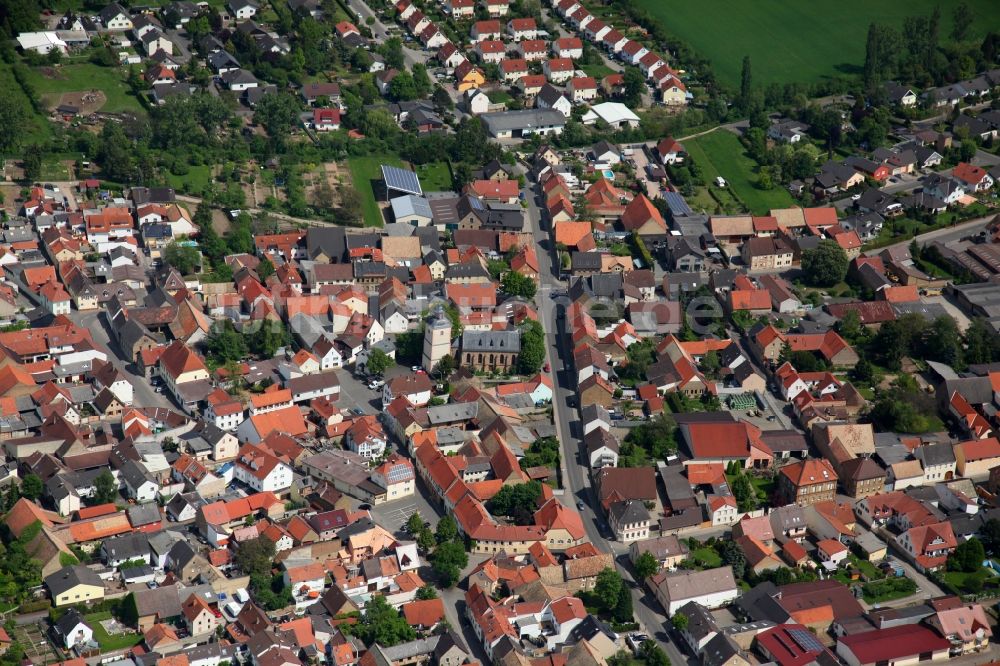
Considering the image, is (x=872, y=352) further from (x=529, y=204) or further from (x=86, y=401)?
(x=86, y=401)

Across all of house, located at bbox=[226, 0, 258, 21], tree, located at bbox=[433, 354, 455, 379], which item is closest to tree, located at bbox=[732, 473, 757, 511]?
tree, located at bbox=[433, 354, 455, 379]

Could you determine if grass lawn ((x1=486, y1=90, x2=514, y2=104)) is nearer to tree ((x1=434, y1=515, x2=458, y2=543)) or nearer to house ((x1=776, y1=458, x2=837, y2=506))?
house ((x1=776, y1=458, x2=837, y2=506))

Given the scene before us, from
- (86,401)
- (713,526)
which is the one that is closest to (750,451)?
(713,526)

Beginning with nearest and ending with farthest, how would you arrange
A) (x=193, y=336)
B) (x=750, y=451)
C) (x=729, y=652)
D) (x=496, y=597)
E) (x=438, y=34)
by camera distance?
(x=729, y=652) < (x=496, y=597) < (x=750, y=451) < (x=193, y=336) < (x=438, y=34)

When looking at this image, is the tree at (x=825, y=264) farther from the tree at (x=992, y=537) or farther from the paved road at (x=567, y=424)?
the tree at (x=992, y=537)

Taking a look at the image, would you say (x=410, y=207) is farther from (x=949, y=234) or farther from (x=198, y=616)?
(x=198, y=616)

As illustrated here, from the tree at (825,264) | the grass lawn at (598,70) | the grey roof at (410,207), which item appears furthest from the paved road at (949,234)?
the grass lawn at (598,70)

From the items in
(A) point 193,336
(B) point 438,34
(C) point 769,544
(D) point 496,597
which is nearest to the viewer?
(D) point 496,597
